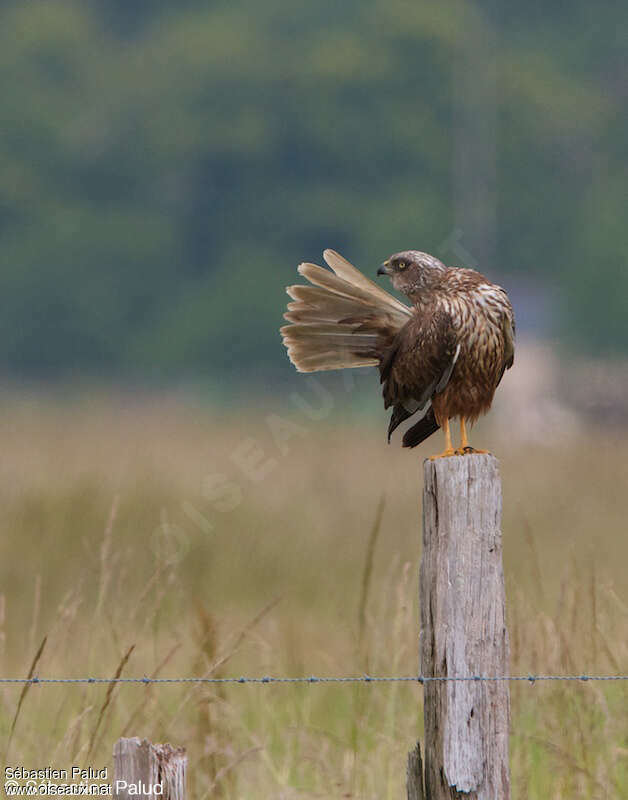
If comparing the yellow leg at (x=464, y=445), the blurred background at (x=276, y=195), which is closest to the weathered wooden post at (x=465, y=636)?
the yellow leg at (x=464, y=445)

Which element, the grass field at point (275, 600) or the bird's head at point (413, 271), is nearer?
the bird's head at point (413, 271)

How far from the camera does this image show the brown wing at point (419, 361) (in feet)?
13.6

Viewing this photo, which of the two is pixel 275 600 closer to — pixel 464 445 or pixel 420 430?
pixel 420 430

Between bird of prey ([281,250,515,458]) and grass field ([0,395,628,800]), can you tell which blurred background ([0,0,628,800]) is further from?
bird of prey ([281,250,515,458])

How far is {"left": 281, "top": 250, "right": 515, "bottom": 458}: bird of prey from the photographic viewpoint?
162 inches

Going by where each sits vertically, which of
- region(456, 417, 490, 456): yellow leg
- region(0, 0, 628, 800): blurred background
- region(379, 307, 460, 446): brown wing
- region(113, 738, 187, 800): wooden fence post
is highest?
region(0, 0, 628, 800): blurred background

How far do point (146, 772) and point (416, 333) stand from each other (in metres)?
1.64

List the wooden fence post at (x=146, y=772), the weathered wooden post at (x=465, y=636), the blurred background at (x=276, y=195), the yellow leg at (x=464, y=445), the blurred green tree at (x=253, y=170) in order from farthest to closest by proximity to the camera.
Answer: the blurred green tree at (x=253, y=170) → the blurred background at (x=276, y=195) → the yellow leg at (x=464, y=445) → the weathered wooden post at (x=465, y=636) → the wooden fence post at (x=146, y=772)

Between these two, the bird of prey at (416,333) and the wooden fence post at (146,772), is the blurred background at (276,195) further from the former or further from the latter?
the wooden fence post at (146,772)

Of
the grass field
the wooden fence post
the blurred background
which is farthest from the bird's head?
the blurred background

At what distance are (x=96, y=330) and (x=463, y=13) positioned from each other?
18.2m

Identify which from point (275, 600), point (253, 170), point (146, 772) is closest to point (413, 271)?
point (275, 600)

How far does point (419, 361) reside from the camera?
4223 mm

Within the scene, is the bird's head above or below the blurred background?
below
